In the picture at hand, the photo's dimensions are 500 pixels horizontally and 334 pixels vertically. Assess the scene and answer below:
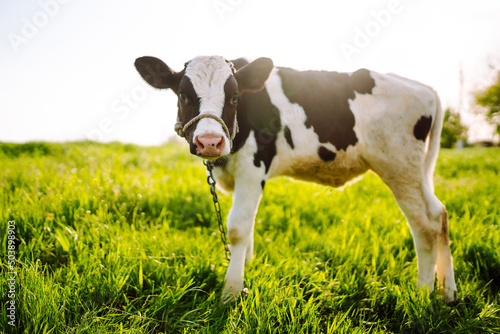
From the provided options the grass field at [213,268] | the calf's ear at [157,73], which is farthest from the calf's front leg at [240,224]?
the calf's ear at [157,73]

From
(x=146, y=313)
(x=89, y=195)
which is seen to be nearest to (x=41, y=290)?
(x=146, y=313)

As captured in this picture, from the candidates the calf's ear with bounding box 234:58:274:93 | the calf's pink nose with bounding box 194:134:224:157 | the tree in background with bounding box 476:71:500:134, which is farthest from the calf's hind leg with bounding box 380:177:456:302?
the tree in background with bounding box 476:71:500:134

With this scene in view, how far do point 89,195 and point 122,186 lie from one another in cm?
78

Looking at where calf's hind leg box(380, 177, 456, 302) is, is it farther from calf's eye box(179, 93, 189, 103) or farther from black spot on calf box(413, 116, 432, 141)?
calf's eye box(179, 93, 189, 103)

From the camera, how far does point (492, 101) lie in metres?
27.8

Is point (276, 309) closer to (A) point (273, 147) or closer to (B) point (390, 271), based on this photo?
(A) point (273, 147)

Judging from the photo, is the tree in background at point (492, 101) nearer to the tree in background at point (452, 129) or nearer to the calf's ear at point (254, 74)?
the tree in background at point (452, 129)

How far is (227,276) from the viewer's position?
103 inches

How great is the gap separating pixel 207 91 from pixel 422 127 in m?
1.88

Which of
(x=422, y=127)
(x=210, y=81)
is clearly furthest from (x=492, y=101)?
(x=210, y=81)

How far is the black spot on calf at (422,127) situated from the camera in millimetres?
2928

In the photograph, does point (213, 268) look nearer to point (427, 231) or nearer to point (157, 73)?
point (157, 73)

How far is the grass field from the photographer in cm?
217

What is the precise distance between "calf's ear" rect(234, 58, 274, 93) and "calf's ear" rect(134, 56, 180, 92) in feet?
1.59
